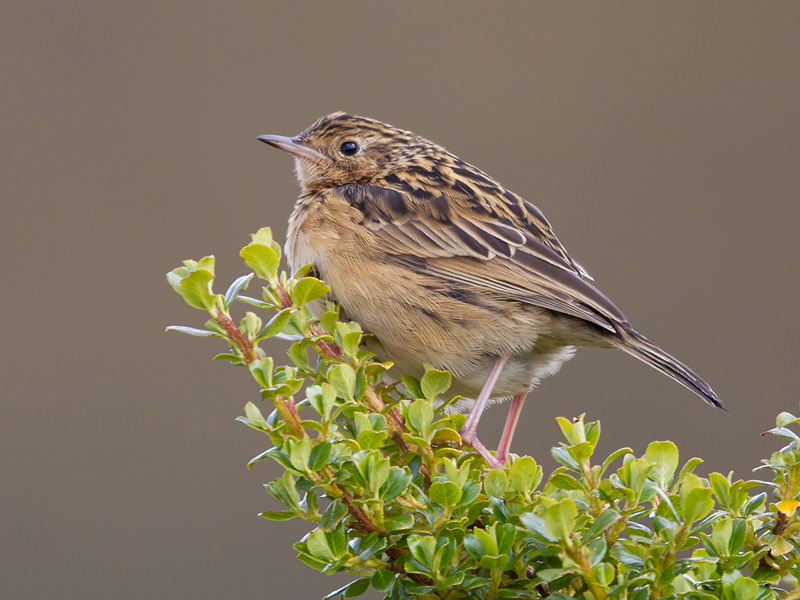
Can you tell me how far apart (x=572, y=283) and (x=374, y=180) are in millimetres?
951

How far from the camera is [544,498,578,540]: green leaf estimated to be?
3.79 feet

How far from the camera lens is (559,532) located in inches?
46.1

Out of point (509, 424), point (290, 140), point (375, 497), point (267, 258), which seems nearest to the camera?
point (375, 497)

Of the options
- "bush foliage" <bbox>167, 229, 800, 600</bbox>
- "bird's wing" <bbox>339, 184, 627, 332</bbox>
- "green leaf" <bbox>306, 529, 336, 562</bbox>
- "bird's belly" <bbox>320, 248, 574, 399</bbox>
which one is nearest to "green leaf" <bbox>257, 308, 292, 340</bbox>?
"bush foliage" <bbox>167, 229, 800, 600</bbox>

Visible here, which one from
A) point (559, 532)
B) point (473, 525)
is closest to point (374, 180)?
point (473, 525)

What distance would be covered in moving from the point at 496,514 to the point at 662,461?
280 mm

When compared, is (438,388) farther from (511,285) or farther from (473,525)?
(511,285)

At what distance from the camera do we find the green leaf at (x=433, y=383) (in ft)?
5.56

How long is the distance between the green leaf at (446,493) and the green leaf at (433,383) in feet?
1.15

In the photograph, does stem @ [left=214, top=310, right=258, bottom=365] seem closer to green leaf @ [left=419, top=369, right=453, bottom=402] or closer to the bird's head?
green leaf @ [left=419, top=369, right=453, bottom=402]

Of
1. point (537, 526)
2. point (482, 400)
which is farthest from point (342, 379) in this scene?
point (482, 400)

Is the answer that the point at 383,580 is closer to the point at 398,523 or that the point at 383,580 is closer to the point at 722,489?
the point at 398,523

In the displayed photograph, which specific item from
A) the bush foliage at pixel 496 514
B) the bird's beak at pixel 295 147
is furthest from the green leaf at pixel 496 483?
the bird's beak at pixel 295 147

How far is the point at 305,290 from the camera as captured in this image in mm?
1633
